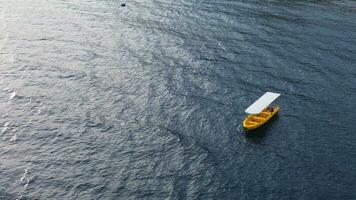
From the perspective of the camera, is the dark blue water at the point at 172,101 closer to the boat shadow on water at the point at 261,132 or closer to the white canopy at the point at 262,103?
the boat shadow on water at the point at 261,132

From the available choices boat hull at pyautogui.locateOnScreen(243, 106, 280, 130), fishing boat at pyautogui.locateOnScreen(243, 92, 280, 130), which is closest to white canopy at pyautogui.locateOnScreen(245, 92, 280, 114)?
fishing boat at pyautogui.locateOnScreen(243, 92, 280, 130)

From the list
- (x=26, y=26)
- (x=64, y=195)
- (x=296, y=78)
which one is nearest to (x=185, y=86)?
(x=296, y=78)

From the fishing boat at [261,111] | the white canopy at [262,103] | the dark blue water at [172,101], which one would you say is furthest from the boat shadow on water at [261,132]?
the white canopy at [262,103]

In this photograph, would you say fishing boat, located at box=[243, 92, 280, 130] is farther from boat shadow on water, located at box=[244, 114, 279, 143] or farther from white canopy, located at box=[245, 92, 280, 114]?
boat shadow on water, located at box=[244, 114, 279, 143]

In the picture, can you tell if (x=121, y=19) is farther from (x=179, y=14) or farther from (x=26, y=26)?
(x=26, y=26)

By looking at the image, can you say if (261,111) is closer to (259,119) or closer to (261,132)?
(259,119)

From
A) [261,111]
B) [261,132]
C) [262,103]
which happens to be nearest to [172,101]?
[262,103]
